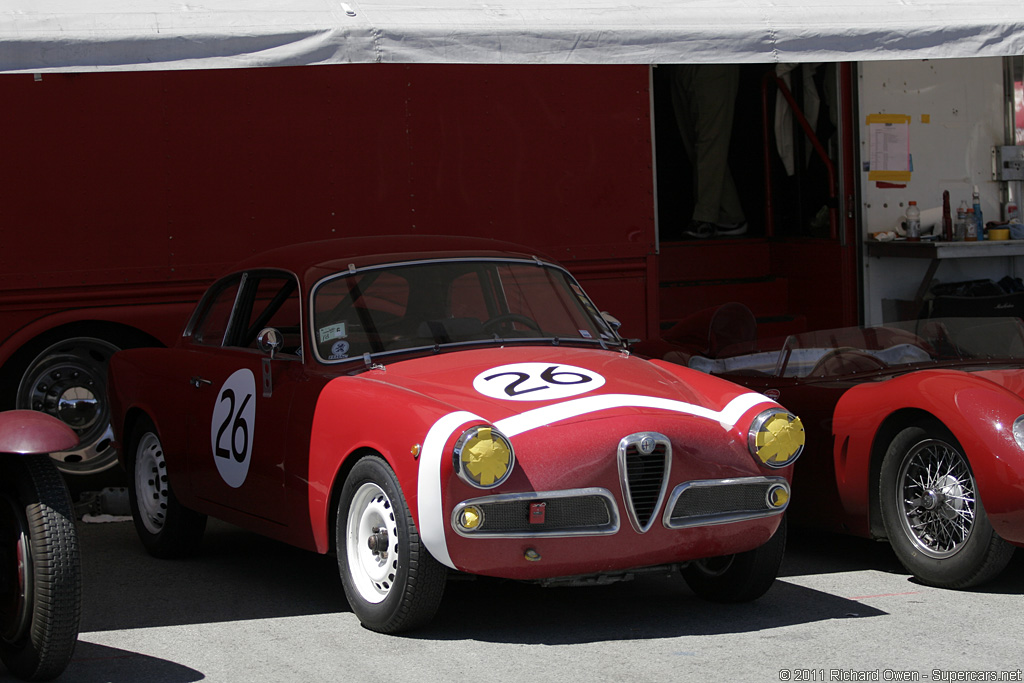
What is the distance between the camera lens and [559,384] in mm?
4754

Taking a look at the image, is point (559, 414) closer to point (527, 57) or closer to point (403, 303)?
point (403, 303)

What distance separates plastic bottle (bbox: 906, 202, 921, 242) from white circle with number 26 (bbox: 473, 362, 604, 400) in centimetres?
595

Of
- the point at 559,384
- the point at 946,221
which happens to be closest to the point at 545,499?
the point at 559,384

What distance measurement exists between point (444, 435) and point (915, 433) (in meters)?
2.04

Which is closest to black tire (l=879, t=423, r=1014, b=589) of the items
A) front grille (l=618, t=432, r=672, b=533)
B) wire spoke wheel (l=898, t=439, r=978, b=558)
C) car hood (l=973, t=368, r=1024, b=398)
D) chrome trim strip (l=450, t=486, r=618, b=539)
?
wire spoke wheel (l=898, t=439, r=978, b=558)

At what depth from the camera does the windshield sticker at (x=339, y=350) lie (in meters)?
5.20

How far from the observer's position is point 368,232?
832 cm

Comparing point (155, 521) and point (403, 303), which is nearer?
point (403, 303)

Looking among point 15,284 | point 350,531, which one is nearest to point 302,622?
point 350,531

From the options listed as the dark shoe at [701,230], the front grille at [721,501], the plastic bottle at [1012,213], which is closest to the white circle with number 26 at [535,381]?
the front grille at [721,501]

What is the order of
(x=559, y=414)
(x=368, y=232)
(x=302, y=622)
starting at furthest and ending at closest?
(x=368, y=232), (x=302, y=622), (x=559, y=414)

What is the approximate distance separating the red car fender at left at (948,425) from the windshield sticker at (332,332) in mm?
2173

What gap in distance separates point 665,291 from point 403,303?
6.28m

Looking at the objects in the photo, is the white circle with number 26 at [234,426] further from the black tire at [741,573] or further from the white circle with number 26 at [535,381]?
the black tire at [741,573]
